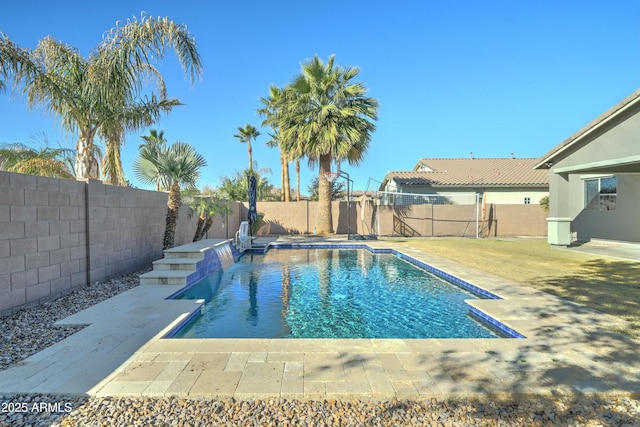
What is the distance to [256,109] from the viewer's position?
25.3m

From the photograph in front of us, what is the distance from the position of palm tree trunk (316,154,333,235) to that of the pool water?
7804mm

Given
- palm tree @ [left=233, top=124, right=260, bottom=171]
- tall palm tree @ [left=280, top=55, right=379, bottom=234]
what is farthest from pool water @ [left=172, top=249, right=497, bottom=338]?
palm tree @ [left=233, top=124, right=260, bottom=171]

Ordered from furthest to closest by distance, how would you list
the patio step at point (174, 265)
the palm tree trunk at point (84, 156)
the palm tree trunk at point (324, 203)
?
the palm tree trunk at point (324, 203) < the palm tree trunk at point (84, 156) < the patio step at point (174, 265)

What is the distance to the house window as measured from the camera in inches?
523

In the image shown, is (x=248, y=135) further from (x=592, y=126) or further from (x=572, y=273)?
(x=572, y=273)

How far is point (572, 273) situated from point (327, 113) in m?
11.6

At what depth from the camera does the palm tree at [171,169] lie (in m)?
8.95

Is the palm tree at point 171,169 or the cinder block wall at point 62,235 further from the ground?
the palm tree at point 171,169

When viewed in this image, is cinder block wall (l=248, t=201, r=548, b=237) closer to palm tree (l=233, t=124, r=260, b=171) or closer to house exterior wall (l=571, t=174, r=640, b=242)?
house exterior wall (l=571, t=174, r=640, b=242)

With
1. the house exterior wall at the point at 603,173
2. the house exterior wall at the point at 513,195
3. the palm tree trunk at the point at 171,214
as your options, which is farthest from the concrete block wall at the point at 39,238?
the house exterior wall at the point at 513,195

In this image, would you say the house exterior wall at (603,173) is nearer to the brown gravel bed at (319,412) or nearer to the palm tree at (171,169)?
the brown gravel bed at (319,412)

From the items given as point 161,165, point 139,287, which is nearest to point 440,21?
point 161,165

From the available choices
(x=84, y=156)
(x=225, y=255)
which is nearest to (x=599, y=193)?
(x=225, y=255)

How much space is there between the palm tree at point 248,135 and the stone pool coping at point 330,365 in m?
28.3
